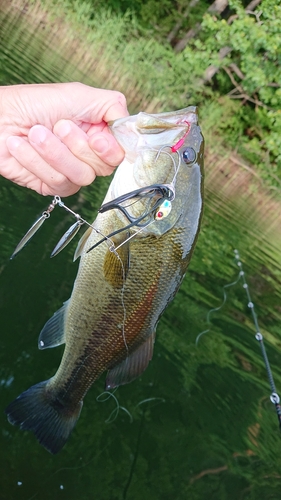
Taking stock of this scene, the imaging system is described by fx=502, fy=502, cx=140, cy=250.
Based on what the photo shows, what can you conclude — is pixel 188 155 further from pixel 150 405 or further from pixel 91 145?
pixel 150 405

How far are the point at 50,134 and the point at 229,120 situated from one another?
501 inches

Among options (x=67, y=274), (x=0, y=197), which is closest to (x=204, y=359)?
(x=67, y=274)

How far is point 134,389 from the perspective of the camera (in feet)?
14.0

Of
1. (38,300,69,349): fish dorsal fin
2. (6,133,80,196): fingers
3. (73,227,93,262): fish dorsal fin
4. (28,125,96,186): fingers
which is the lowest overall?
(38,300,69,349): fish dorsal fin

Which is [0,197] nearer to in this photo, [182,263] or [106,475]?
[106,475]

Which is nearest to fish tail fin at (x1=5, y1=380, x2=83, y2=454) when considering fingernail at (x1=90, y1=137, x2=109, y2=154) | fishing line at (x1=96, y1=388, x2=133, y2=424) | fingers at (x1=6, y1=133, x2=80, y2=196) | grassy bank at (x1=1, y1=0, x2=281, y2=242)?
fingers at (x1=6, y1=133, x2=80, y2=196)

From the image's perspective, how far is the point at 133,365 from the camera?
2219mm

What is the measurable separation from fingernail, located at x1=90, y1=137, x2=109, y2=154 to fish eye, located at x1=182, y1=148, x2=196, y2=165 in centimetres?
35

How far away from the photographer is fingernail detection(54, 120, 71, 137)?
1.80 metres

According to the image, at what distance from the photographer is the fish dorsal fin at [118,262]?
2014mm

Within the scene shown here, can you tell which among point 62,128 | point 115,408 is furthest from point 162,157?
point 115,408

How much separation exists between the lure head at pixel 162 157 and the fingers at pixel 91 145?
5cm

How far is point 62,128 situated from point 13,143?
0.20 metres

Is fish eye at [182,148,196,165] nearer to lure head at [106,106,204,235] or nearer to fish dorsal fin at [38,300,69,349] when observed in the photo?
lure head at [106,106,204,235]
